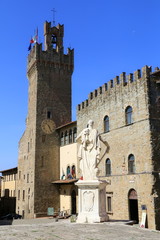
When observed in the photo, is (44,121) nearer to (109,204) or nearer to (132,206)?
(109,204)

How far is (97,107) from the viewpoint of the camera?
2584 cm

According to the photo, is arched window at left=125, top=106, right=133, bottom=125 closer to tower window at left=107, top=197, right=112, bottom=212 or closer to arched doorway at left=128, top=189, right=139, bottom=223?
arched doorway at left=128, top=189, right=139, bottom=223

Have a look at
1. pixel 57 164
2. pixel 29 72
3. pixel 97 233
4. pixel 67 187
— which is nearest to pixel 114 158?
pixel 67 187

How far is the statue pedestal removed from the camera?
38.1 ft

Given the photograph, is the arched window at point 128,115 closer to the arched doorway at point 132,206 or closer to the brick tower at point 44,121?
the arched doorway at point 132,206

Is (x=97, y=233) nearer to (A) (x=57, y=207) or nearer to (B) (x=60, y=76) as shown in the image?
(A) (x=57, y=207)

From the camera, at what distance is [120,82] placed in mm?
23359

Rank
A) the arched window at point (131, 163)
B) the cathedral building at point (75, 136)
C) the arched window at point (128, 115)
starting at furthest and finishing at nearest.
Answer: the arched window at point (128, 115), the arched window at point (131, 163), the cathedral building at point (75, 136)

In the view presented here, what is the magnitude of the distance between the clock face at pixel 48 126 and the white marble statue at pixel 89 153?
19.9 meters

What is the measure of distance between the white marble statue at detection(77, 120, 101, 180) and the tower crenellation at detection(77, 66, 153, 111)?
1025cm

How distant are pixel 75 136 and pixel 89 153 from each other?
17212mm

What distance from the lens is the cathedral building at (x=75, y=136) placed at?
20.2 metres

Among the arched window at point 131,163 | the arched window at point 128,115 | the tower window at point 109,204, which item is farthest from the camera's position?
the tower window at point 109,204

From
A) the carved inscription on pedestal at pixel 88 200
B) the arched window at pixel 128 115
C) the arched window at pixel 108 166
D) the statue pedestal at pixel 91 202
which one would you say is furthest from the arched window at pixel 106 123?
the carved inscription on pedestal at pixel 88 200
